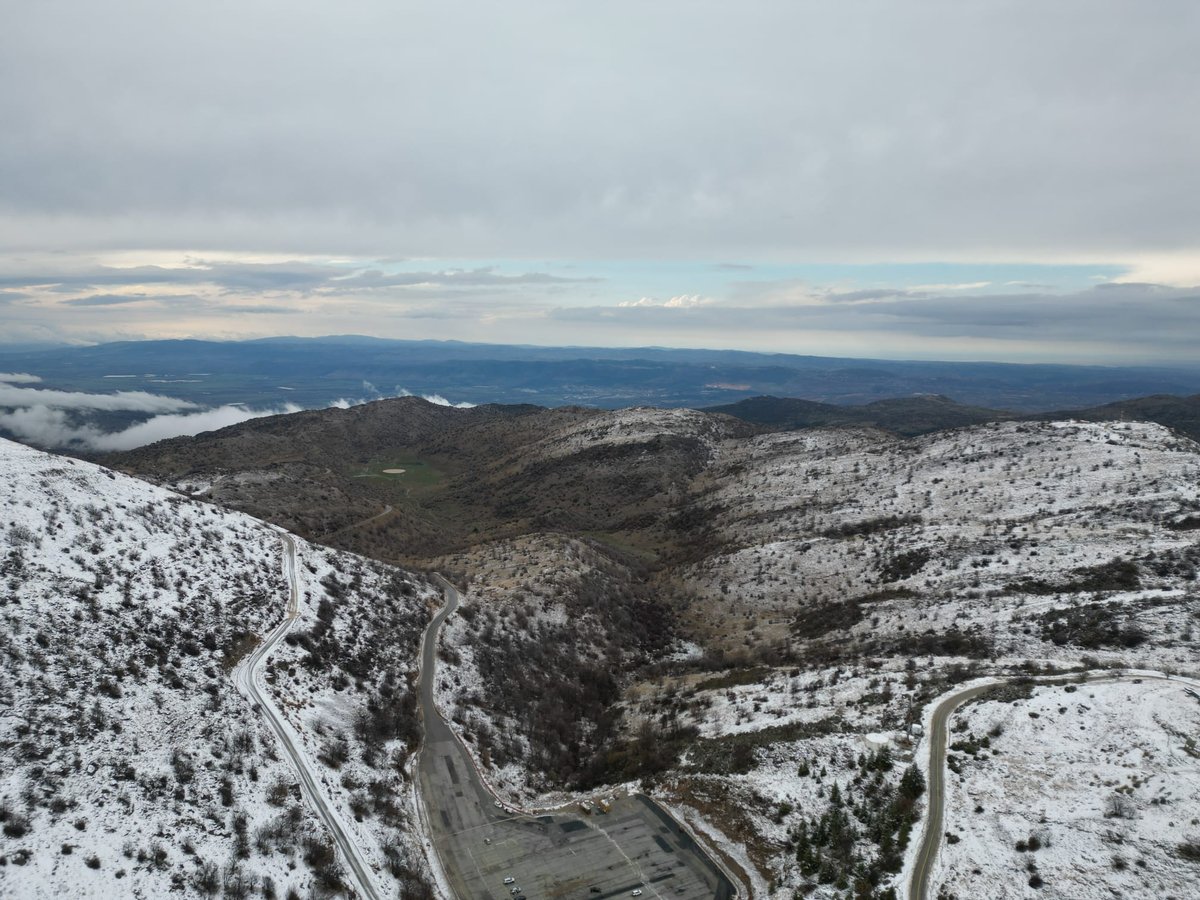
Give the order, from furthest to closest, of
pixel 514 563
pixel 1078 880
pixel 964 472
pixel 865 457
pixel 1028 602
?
pixel 865 457 < pixel 964 472 < pixel 514 563 < pixel 1028 602 < pixel 1078 880

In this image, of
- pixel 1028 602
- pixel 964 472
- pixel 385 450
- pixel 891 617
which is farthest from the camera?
pixel 385 450

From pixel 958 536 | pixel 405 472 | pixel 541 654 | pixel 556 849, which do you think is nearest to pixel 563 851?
pixel 556 849

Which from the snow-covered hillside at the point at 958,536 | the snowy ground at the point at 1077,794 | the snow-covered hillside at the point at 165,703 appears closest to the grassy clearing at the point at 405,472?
the snow-covered hillside at the point at 958,536

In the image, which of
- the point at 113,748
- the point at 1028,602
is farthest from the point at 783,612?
the point at 113,748

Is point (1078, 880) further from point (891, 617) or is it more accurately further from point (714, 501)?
point (714, 501)

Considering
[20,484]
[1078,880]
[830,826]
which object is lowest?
[830,826]

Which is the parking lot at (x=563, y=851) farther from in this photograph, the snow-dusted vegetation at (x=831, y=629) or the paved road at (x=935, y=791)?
the paved road at (x=935, y=791)

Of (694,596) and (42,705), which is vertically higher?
(42,705)

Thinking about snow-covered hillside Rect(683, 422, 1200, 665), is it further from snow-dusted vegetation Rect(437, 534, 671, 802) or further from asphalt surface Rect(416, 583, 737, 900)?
asphalt surface Rect(416, 583, 737, 900)

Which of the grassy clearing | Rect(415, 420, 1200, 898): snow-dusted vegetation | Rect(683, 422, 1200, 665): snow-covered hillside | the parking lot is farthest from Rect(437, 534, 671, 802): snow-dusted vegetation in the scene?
the grassy clearing
